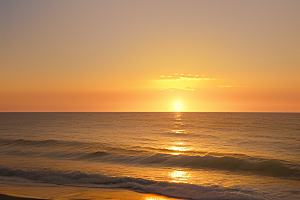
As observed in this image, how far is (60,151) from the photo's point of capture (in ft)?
85.6

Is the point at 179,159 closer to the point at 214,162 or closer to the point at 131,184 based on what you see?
the point at 214,162

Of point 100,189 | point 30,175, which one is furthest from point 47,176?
point 100,189

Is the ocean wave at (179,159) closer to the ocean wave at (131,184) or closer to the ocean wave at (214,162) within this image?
the ocean wave at (214,162)

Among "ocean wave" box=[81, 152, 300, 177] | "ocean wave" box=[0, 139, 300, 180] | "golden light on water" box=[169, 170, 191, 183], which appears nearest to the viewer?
"golden light on water" box=[169, 170, 191, 183]

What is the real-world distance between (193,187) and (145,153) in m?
12.1

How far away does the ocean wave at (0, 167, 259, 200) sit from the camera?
38.9 ft

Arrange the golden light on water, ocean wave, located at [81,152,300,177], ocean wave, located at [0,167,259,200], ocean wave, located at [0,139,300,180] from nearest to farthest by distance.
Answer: ocean wave, located at [0,167,259,200], the golden light on water, ocean wave, located at [81,152,300,177], ocean wave, located at [0,139,300,180]

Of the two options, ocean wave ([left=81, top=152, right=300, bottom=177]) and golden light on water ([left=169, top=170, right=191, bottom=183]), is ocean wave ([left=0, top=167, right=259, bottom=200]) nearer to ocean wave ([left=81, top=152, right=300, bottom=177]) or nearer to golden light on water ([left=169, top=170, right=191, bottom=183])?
golden light on water ([left=169, top=170, right=191, bottom=183])

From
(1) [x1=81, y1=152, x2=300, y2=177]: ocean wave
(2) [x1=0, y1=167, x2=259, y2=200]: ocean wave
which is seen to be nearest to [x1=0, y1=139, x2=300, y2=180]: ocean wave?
(1) [x1=81, y1=152, x2=300, y2=177]: ocean wave

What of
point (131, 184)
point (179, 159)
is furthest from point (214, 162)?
point (131, 184)

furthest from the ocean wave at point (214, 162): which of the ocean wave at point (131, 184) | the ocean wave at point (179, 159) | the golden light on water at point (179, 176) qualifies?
the ocean wave at point (131, 184)

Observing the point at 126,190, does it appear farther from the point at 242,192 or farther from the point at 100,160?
the point at 100,160

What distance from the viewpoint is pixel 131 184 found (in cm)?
1328

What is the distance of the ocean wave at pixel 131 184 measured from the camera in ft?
→ 38.9
